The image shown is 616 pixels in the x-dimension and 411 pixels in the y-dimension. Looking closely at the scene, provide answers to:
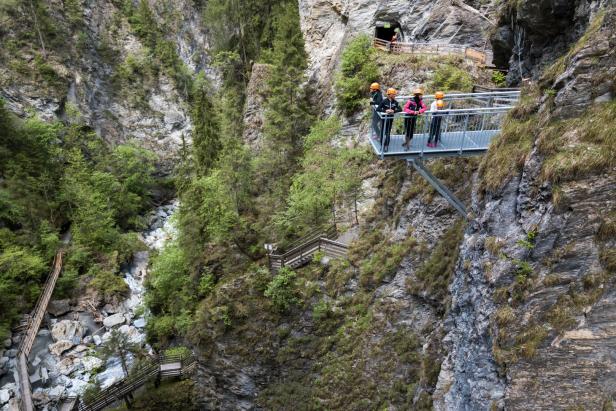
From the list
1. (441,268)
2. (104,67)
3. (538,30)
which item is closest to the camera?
(538,30)

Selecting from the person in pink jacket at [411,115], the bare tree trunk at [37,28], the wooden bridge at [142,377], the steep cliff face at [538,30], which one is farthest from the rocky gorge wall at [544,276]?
the bare tree trunk at [37,28]

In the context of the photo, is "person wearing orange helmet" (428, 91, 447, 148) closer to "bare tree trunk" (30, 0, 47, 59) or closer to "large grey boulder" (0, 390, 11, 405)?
"large grey boulder" (0, 390, 11, 405)

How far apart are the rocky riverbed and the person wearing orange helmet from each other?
19.3m

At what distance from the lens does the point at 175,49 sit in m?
43.7

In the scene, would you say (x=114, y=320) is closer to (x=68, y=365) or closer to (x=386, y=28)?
(x=68, y=365)

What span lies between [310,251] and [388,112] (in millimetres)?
7795

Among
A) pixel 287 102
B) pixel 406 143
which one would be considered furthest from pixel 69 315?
pixel 406 143

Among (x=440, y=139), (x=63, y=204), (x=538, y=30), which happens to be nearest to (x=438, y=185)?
(x=440, y=139)

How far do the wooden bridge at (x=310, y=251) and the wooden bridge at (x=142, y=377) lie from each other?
6.28 meters

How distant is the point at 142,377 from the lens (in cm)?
1819

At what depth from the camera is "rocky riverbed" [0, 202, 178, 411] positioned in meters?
19.4

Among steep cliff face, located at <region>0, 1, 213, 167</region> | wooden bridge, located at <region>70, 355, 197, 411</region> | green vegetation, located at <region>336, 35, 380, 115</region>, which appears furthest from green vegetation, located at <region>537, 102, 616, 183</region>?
steep cliff face, located at <region>0, 1, 213, 167</region>

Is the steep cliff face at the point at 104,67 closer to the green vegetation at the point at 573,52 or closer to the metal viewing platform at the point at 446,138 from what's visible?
the metal viewing platform at the point at 446,138

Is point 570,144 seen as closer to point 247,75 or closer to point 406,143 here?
point 406,143
